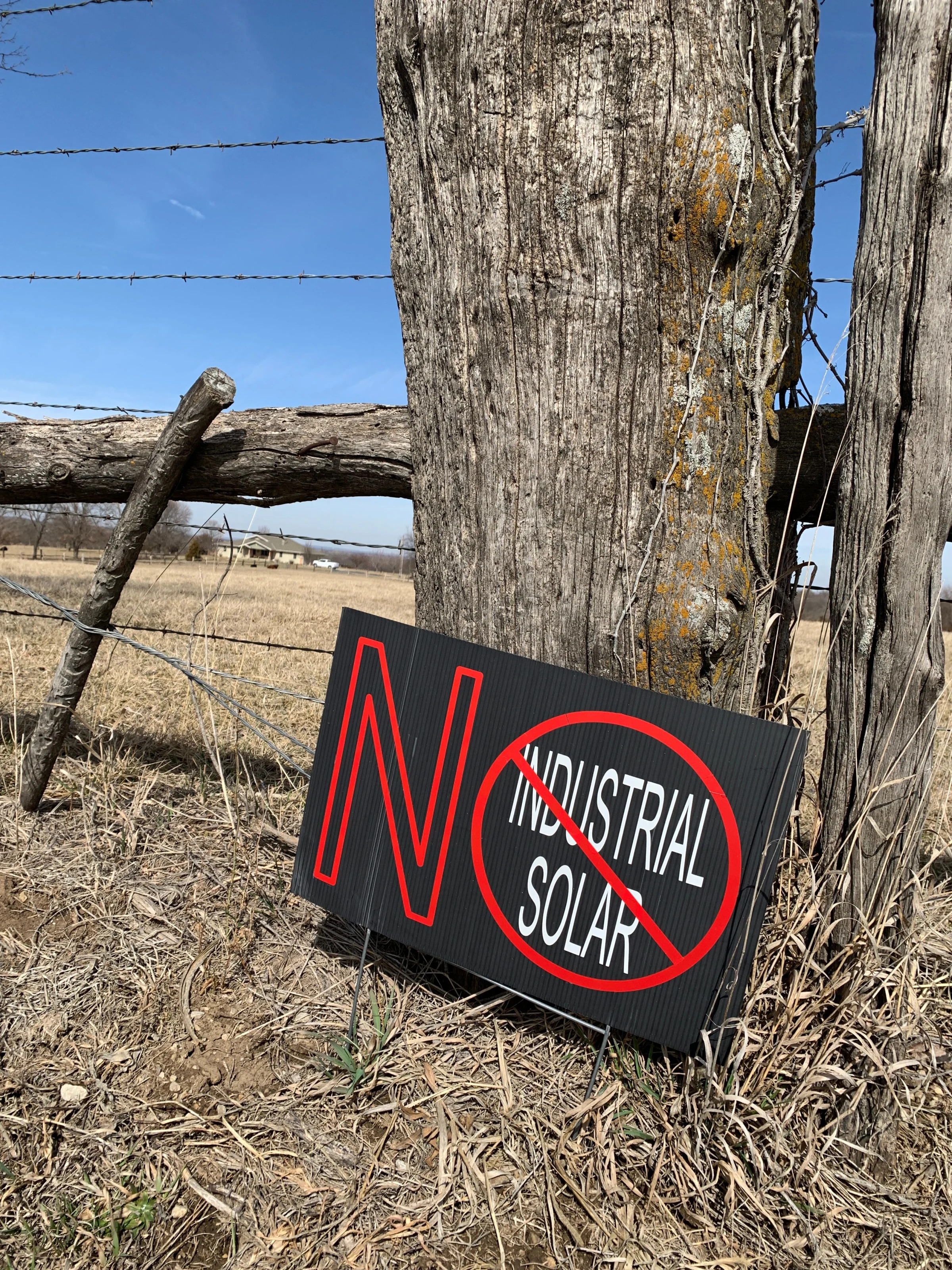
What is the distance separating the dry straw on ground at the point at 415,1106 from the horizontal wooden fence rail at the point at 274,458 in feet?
1.46

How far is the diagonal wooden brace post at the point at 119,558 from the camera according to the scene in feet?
7.59

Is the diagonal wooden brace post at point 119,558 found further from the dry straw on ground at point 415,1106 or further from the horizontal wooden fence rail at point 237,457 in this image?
the dry straw on ground at point 415,1106

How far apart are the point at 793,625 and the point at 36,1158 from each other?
6.62ft

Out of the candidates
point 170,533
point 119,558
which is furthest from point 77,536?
point 119,558

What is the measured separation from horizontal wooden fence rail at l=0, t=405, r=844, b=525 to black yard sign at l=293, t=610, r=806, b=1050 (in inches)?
23.3

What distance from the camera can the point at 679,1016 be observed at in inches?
62.9

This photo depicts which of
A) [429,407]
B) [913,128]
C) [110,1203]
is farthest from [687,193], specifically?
[110,1203]

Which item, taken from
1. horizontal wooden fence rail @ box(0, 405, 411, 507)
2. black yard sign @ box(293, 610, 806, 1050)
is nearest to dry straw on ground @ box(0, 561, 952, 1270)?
black yard sign @ box(293, 610, 806, 1050)

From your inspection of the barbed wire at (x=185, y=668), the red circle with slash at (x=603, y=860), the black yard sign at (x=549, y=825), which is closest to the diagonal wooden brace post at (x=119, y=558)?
the barbed wire at (x=185, y=668)

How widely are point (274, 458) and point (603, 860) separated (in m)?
1.53

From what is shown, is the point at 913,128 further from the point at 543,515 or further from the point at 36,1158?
the point at 36,1158

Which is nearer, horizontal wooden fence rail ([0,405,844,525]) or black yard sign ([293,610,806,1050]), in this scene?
black yard sign ([293,610,806,1050])

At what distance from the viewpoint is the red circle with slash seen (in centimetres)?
158

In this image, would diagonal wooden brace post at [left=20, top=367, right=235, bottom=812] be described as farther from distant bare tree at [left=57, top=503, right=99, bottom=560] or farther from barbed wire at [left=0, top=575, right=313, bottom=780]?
distant bare tree at [left=57, top=503, right=99, bottom=560]
